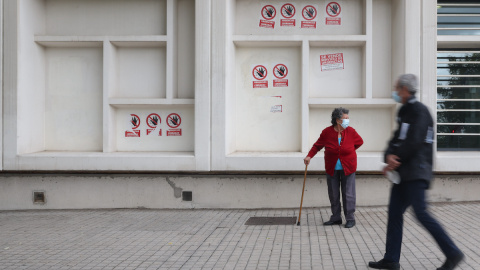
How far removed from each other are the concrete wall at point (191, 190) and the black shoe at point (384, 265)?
380 centimetres

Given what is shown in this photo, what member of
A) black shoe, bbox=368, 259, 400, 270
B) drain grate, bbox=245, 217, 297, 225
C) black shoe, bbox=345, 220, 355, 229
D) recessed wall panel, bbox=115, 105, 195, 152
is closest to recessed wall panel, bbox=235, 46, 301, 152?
recessed wall panel, bbox=115, 105, 195, 152

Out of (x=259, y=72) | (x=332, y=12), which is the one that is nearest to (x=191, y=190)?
(x=259, y=72)

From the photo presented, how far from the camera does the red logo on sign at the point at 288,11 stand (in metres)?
9.83

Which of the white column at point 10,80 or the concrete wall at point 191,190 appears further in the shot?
the white column at point 10,80

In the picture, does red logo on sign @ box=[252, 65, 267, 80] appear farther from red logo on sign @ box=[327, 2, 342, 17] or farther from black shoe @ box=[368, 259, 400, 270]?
black shoe @ box=[368, 259, 400, 270]

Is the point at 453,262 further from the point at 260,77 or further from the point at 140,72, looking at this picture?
the point at 140,72

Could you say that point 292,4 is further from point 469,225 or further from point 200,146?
point 469,225

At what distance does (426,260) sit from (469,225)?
2210 millimetres

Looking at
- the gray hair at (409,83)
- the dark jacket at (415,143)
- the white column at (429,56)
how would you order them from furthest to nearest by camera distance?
the white column at (429,56)
the gray hair at (409,83)
the dark jacket at (415,143)

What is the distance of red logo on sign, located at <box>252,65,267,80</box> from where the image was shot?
32.3 ft

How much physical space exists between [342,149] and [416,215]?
265cm

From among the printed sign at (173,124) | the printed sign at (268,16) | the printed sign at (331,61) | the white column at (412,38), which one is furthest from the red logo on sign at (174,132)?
the white column at (412,38)

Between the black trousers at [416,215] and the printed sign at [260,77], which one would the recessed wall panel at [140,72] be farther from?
the black trousers at [416,215]

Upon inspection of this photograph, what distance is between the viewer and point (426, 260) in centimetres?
547
